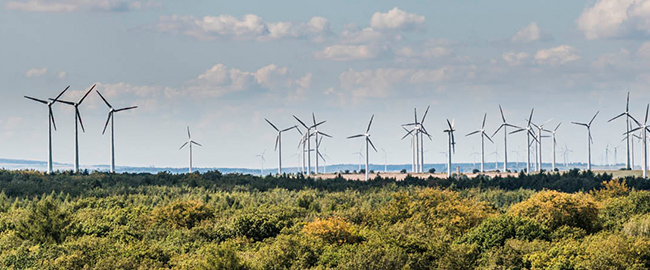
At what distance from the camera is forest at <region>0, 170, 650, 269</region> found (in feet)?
250

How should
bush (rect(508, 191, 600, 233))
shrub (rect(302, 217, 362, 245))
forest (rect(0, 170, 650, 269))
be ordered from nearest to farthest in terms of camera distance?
1. forest (rect(0, 170, 650, 269))
2. shrub (rect(302, 217, 362, 245))
3. bush (rect(508, 191, 600, 233))

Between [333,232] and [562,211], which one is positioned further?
[562,211]

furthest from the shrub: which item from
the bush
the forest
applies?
the bush

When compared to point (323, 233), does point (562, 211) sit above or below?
above

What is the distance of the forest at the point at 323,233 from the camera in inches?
2997

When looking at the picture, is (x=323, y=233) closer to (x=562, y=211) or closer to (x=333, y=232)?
(x=333, y=232)

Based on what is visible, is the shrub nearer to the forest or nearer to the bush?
the forest

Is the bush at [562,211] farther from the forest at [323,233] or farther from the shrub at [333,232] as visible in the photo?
the shrub at [333,232]

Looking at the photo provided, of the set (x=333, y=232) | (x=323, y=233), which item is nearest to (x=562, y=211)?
(x=333, y=232)

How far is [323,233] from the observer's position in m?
87.6

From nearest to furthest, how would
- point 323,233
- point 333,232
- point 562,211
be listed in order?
1. point 323,233
2. point 333,232
3. point 562,211

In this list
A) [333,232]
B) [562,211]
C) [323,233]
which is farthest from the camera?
[562,211]

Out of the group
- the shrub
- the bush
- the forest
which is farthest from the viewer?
the bush

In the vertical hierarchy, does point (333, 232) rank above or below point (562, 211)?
below
